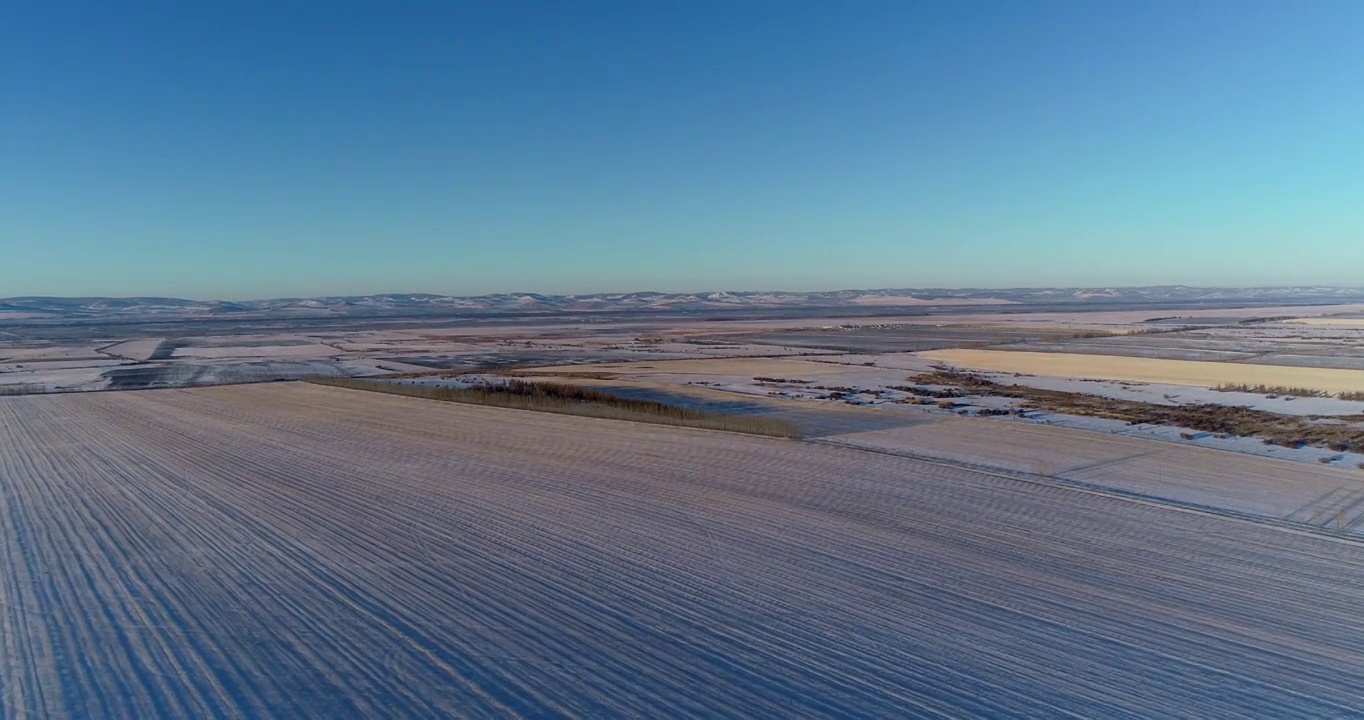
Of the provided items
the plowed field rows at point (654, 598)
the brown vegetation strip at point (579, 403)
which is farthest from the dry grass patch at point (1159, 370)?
the plowed field rows at point (654, 598)

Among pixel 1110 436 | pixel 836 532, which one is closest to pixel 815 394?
pixel 1110 436

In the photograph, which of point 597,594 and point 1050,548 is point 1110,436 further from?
point 597,594

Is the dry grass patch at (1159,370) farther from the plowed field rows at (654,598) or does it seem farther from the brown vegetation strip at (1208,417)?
the plowed field rows at (654,598)

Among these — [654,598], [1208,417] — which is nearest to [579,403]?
[1208,417]

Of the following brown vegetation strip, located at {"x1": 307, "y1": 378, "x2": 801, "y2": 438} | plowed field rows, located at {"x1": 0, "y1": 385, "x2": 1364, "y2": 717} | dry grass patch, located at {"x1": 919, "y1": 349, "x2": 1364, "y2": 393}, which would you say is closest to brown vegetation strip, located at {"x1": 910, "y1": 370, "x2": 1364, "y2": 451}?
dry grass patch, located at {"x1": 919, "y1": 349, "x2": 1364, "y2": 393}

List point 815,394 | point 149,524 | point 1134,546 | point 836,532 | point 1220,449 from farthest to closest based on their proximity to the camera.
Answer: point 815,394 → point 1220,449 → point 149,524 → point 836,532 → point 1134,546
